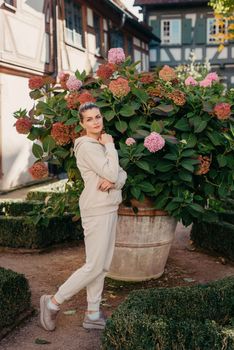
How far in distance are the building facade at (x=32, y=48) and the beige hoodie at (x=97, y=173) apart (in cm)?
761

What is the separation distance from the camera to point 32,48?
12320 mm

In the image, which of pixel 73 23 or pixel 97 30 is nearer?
pixel 73 23

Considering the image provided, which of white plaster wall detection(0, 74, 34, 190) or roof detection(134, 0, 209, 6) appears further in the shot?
roof detection(134, 0, 209, 6)

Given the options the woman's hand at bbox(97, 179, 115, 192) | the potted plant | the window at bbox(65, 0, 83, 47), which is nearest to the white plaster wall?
the window at bbox(65, 0, 83, 47)

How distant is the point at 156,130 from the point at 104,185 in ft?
2.96

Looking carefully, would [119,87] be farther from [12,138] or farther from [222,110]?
[12,138]

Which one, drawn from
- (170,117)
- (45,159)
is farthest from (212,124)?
(45,159)

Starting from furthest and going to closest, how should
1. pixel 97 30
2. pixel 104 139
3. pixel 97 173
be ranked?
pixel 97 30 → pixel 104 139 → pixel 97 173

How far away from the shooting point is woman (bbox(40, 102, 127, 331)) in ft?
12.2

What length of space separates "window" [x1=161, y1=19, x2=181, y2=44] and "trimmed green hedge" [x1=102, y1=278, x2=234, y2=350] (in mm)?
21923

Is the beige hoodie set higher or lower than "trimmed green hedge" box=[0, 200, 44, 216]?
higher

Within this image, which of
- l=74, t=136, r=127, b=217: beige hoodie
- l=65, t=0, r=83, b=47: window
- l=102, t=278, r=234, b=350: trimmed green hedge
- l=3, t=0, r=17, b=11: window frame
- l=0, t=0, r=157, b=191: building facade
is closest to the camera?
l=102, t=278, r=234, b=350: trimmed green hedge

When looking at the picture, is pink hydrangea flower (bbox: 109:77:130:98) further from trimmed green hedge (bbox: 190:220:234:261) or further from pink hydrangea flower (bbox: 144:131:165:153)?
trimmed green hedge (bbox: 190:220:234:261)

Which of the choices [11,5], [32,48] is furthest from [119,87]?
[32,48]
